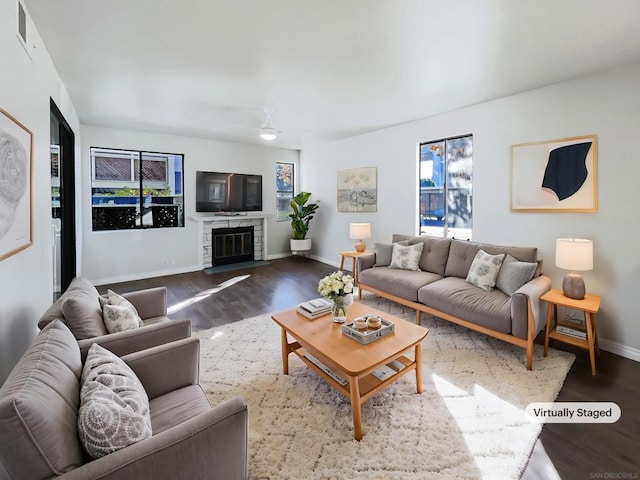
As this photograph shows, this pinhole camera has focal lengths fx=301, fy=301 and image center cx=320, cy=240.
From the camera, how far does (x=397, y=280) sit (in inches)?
143

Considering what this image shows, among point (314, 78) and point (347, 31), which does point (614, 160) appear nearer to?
point (347, 31)

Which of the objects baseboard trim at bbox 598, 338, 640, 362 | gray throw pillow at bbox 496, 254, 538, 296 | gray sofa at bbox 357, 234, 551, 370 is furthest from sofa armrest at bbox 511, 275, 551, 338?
baseboard trim at bbox 598, 338, 640, 362

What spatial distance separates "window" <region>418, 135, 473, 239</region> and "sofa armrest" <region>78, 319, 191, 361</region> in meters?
3.75

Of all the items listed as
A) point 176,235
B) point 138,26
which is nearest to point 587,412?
point 138,26

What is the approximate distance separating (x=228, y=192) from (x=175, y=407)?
535cm

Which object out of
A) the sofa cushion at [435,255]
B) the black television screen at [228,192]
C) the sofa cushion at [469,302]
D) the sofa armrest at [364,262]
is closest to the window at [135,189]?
the black television screen at [228,192]

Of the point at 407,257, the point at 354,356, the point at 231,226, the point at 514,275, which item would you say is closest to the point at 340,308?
the point at 354,356

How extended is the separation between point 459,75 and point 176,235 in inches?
209

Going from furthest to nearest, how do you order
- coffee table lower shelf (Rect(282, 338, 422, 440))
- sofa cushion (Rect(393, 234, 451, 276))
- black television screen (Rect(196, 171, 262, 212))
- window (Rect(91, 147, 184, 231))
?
black television screen (Rect(196, 171, 262, 212)) < window (Rect(91, 147, 184, 231)) < sofa cushion (Rect(393, 234, 451, 276)) < coffee table lower shelf (Rect(282, 338, 422, 440))

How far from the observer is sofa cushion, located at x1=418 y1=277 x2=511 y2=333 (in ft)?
8.75

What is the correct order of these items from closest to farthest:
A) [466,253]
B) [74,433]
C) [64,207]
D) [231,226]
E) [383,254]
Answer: [74,433] → [466,253] → [64,207] → [383,254] → [231,226]

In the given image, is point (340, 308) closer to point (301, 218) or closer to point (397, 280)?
point (397, 280)

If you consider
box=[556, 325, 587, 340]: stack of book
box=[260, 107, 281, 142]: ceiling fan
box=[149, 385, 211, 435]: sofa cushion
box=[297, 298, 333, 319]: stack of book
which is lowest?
box=[556, 325, 587, 340]: stack of book

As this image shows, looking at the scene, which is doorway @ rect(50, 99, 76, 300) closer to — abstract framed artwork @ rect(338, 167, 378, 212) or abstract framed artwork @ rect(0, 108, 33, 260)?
abstract framed artwork @ rect(0, 108, 33, 260)
